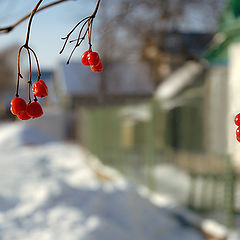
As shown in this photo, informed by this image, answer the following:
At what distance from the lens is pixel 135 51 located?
15.8 meters

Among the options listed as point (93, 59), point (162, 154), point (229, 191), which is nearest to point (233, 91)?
point (162, 154)

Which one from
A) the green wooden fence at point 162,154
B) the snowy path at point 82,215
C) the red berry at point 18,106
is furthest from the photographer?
the green wooden fence at point 162,154

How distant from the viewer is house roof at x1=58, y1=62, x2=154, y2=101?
16.7m

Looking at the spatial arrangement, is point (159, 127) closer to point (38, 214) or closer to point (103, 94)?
point (38, 214)

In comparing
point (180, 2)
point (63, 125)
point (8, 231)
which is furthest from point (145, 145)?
point (63, 125)

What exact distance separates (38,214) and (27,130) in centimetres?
1760

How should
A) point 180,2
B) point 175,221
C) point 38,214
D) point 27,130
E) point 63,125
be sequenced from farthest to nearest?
point 63,125 → point 27,130 → point 180,2 → point 175,221 → point 38,214

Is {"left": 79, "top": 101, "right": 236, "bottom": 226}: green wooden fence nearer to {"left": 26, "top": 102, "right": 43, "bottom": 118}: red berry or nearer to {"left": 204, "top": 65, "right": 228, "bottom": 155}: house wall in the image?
{"left": 204, "top": 65, "right": 228, "bottom": 155}: house wall

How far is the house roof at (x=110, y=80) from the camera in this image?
16.7 m

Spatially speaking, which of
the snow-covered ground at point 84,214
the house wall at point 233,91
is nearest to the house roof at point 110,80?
the house wall at point 233,91

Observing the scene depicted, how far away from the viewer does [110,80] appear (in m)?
17.2

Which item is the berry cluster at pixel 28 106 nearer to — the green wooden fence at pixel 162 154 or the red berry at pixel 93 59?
the red berry at pixel 93 59

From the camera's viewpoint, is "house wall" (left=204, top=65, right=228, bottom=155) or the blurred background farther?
"house wall" (left=204, top=65, right=228, bottom=155)

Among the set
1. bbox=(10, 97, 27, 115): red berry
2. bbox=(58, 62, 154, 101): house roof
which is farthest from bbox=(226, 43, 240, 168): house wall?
bbox=(58, 62, 154, 101): house roof
